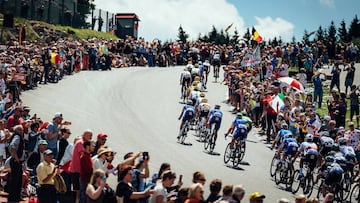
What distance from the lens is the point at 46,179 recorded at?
13.3 metres

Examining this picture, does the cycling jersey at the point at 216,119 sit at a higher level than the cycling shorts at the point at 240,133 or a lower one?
higher

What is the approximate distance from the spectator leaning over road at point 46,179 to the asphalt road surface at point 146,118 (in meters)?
4.10

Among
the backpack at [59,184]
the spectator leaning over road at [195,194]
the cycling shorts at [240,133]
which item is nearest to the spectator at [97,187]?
the spectator leaning over road at [195,194]

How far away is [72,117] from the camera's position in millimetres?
26453

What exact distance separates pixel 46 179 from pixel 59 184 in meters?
0.66

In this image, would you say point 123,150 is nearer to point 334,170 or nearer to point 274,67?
point 334,170

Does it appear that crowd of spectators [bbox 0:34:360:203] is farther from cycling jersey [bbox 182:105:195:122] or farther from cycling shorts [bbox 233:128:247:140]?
cycling jersey [bbox 182:105:195:122]

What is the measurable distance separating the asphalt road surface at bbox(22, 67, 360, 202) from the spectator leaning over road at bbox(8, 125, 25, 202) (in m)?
3.25

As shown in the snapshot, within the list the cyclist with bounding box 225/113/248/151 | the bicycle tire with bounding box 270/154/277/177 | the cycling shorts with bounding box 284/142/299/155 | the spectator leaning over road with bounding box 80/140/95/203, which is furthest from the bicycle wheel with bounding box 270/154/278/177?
the spectator leaning over road with bounding box 80/140/95/203

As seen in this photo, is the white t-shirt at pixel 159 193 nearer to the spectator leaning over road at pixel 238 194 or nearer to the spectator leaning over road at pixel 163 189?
the spectator leaning over road at pixel 163 189

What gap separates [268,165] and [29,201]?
32.7ft

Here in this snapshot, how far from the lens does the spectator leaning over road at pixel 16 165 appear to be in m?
14.6

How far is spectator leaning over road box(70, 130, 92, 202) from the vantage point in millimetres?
13594

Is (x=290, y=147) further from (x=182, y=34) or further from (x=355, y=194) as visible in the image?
(x=182, y=34)
